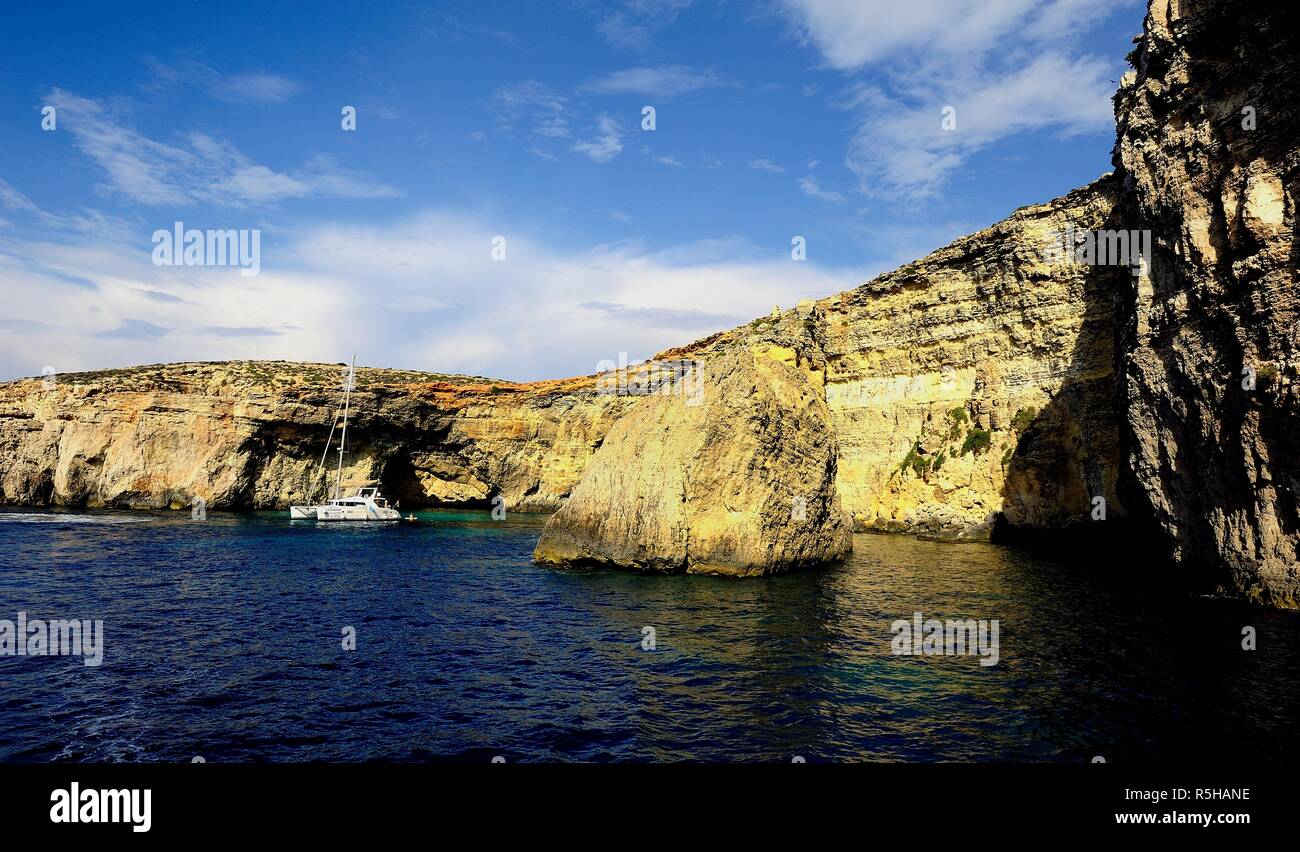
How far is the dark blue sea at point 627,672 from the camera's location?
12.1 meters

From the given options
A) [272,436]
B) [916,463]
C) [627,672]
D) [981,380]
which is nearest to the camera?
[627,672]

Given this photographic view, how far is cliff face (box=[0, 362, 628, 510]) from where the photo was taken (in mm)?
64438

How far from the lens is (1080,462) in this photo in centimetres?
4366

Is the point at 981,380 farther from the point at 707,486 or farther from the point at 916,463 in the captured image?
the point at 707,486

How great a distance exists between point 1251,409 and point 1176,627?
7.50m

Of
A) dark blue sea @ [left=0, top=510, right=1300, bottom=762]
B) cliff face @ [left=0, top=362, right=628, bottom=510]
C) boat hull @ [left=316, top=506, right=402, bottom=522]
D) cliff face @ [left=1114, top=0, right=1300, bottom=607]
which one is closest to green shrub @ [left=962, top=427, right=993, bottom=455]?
dark blue sea @ [left=0, top=510, right=1300, bottom=762]

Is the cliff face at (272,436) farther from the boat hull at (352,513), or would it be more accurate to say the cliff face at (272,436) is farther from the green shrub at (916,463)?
the green shrub at (916,463)

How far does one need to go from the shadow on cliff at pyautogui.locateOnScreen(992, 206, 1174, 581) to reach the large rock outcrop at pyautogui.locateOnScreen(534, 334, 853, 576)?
1809cm

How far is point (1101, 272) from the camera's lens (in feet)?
148

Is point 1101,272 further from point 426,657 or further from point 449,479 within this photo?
point 449,479

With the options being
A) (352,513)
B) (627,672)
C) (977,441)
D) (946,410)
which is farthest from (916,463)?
(352,513)

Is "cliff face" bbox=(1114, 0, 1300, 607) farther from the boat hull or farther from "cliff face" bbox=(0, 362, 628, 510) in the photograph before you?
"cliff face" bbox=(0, 362, 628, 510)

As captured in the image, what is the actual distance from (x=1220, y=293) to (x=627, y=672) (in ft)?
76.4

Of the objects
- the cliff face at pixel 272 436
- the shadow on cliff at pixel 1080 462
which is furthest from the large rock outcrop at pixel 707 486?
the cliff face at pixel 272 436
